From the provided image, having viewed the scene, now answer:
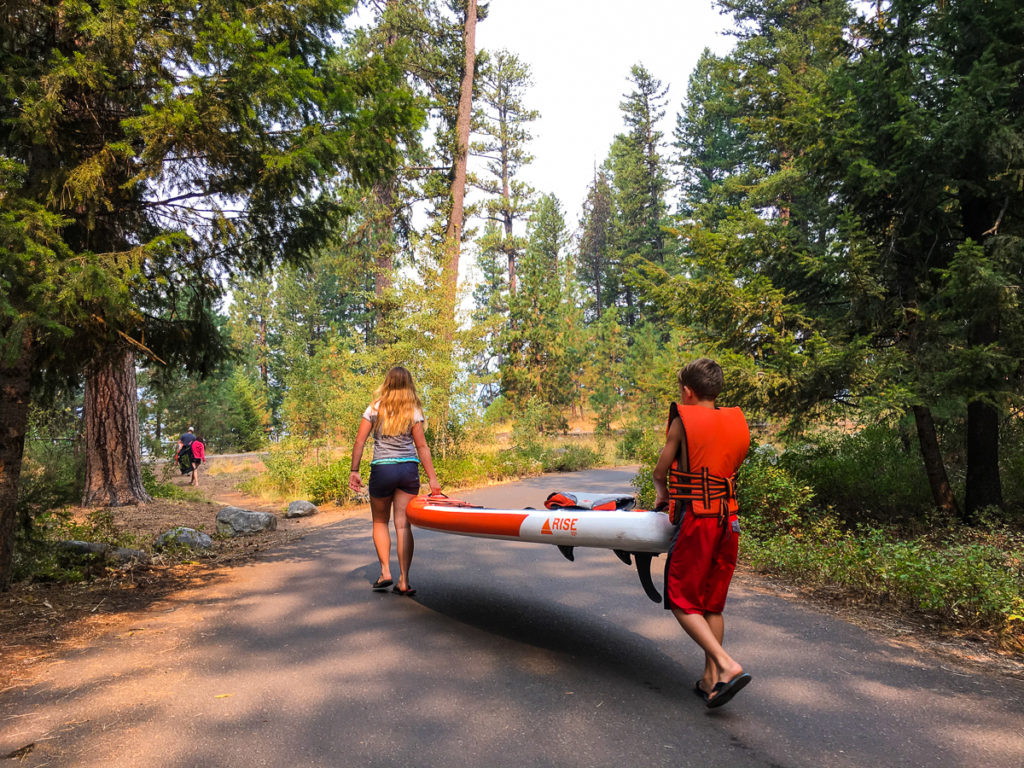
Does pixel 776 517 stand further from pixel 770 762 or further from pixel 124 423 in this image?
pixel 124 423

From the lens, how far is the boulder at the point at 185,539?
7.39m

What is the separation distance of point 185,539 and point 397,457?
12.7ft

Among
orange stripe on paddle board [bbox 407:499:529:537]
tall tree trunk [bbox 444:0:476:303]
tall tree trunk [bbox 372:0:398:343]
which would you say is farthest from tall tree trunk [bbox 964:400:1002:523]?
tall tree trunk [bbox 372:0:398:343]

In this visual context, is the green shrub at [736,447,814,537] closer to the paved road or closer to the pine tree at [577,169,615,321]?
the paved road

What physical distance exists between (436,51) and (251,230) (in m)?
17.7

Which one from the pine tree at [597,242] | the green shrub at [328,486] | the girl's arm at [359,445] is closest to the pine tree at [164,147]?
the girl's arm at [359,445]

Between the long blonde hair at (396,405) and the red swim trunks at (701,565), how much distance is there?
9.49ft

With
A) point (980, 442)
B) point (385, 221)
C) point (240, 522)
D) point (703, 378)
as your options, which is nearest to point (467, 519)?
point (703, 378)

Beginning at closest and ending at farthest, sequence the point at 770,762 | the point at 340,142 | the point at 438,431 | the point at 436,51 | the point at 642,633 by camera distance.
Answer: the point at 770,762, the point at 642,633, the point at 340,142, the point at 438,431, the point at 436,51

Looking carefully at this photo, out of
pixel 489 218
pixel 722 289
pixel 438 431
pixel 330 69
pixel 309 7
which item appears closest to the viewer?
pixel 309 7

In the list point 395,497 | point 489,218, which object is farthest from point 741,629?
point 489,218

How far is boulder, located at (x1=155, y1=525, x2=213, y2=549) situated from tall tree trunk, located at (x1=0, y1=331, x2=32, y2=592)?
213cm

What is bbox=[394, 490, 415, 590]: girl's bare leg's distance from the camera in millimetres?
5535

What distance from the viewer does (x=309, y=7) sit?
19.2 feet
